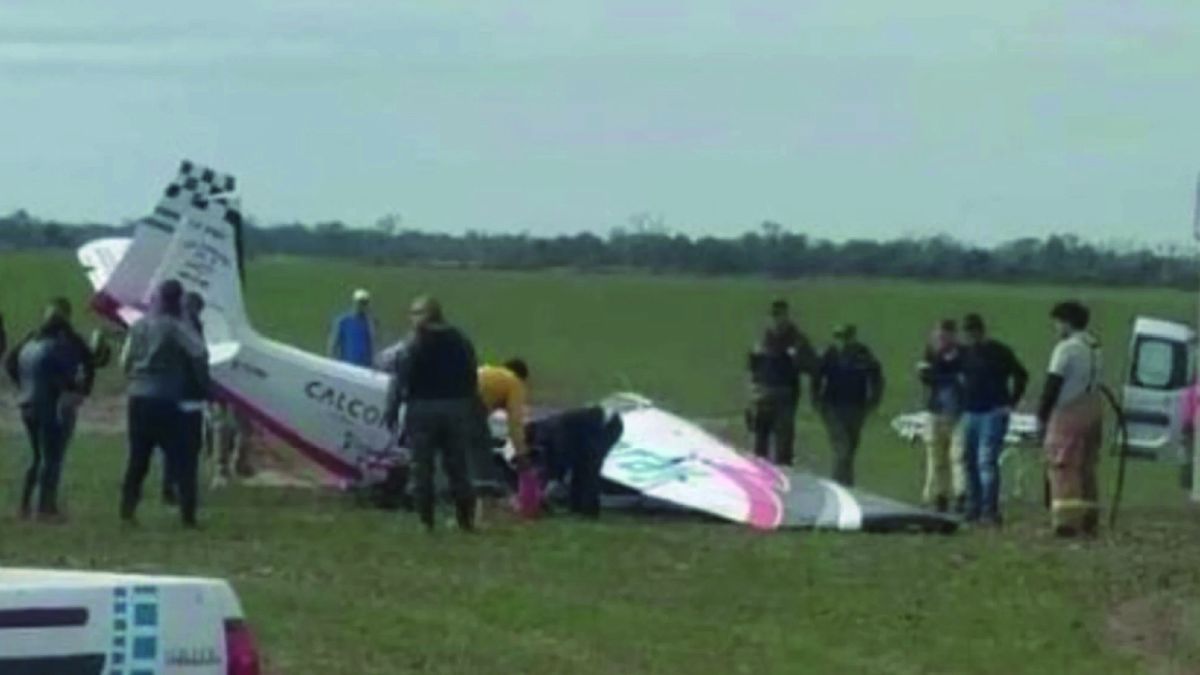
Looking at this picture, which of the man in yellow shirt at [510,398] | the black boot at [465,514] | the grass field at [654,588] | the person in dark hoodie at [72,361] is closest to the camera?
the grass field at [654,588]

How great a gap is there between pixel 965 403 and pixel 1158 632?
8.12 m

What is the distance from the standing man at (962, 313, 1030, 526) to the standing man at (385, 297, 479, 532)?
454 centimetres

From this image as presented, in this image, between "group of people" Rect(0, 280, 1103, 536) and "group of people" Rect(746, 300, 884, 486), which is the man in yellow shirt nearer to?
"group of people" Rect(0, 280, 1103, 536)

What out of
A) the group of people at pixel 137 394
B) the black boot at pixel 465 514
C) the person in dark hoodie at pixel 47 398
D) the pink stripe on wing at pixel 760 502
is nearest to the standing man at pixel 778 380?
the pink stripe on wing at pixel 760 502

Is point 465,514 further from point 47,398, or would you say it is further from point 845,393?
point 845,393

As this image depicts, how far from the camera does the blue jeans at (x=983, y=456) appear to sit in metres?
26.7

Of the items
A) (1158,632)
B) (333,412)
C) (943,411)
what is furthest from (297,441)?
(1158,632)

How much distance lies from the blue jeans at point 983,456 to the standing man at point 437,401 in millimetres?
4521

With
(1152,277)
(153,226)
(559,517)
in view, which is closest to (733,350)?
(1152,277)

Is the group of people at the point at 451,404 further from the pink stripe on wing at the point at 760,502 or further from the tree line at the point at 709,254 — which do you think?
the tree line at the point at 709,254

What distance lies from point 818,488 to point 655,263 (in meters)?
123

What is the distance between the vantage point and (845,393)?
3117 cm

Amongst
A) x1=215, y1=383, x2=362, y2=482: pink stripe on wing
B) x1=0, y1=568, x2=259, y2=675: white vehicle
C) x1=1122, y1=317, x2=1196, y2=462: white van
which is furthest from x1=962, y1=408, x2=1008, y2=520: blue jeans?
x1=0, y1=568, x2=259, y2=675: white vehicle

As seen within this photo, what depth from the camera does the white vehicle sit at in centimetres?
748
